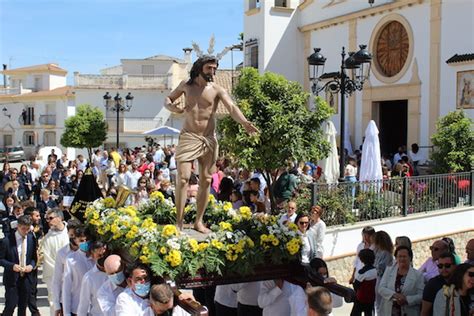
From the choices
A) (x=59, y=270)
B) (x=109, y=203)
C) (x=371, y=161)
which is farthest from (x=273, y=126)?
(x=59, y=270)

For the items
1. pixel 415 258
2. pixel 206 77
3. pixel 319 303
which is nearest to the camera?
pixel 319 303

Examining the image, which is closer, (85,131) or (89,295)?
(89,295)

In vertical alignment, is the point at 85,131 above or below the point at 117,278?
above

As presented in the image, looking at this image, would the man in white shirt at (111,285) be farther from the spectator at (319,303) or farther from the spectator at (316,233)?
the spectator at (316,233)

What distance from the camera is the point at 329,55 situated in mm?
24438

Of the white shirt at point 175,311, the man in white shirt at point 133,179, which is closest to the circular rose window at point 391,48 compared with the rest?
the man in white shirt at point 133,179

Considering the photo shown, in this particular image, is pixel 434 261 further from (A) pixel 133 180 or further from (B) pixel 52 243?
(A) pixel 133 180

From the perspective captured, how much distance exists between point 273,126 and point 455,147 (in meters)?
5.41

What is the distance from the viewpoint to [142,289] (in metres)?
5.07

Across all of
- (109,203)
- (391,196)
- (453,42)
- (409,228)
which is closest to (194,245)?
(109,203)

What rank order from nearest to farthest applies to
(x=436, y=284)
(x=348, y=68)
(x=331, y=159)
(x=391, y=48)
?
1. (x=436, y=284)
2. (x=348, y=68)
3. (x=331, y=159)
4. (x=391, y=48)

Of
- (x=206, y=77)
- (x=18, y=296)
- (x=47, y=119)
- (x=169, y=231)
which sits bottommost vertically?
(x=18, y=296)

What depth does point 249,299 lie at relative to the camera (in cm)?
653

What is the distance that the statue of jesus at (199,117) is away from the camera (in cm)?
608
